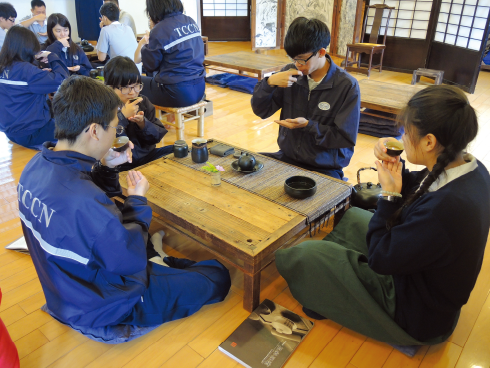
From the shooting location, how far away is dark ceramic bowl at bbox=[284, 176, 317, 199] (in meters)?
2.00

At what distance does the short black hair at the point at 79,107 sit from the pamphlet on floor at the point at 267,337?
1075mm

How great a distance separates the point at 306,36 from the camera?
83.0 inches

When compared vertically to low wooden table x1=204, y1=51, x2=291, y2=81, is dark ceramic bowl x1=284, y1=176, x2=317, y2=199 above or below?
below

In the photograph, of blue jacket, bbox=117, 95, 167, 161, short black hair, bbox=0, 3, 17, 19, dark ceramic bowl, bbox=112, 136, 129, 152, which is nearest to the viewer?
dark ceramic bowl, bbox=112, 136, 129, 152

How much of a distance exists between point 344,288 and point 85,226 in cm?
108

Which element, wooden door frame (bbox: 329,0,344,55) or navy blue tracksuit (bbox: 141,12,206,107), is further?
wooden door frame (bbox: 329,0,344,55)

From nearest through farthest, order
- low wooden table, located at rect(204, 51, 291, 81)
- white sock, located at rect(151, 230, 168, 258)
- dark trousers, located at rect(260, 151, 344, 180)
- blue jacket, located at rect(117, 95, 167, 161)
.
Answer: white sock, located at rect(151, 230, 168, 258) → dark trousers, located at rect(260, 151, 344, 180) → blue jacket, located at rect(117, 95, 167, 161) → low wooden table, located at rect(204, 51, 291, 81)

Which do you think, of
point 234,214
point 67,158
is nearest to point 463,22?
point 234,214

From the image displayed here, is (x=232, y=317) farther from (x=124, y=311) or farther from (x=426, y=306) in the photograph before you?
(x=426, y=306)

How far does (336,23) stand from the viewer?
7.32 m

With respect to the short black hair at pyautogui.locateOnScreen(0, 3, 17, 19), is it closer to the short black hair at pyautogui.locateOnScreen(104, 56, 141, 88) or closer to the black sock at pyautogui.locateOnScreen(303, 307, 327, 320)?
the short black hair at pyautogui.locateOnScreen(104, 56, 141, 88)

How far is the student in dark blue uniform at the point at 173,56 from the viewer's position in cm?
349

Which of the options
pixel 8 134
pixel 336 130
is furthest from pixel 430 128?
pixel 8 134

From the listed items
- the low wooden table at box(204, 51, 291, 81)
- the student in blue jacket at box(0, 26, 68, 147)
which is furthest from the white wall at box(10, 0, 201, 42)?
the student in blue jacket at box(0, 26, 68, 147)
